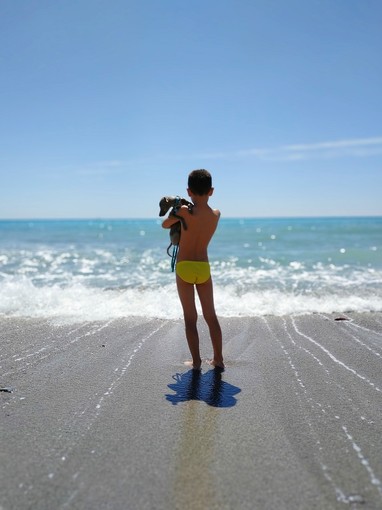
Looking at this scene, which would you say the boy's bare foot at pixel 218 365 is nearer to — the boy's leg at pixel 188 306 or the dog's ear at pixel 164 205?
the boy's leg at pixel 188 306

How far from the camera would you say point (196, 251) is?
4.22 m

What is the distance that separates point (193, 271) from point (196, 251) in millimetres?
200

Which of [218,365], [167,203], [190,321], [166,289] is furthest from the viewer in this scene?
[166,289]

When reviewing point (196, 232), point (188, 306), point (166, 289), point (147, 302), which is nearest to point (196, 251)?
point (196, 232)

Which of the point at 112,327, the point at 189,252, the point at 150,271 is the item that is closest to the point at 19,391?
the point at 189,252

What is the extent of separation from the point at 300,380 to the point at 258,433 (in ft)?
4.03

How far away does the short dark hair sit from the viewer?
4.07 metres

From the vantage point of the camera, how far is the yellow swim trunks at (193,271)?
13.7ft

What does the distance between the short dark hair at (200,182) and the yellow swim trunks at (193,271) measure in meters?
0.68

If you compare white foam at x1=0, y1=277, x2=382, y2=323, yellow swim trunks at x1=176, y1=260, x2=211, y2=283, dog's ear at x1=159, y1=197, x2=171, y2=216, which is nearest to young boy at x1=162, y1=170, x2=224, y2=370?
yellow swim trunks at x1=176, y1=260, x2=211, y2=283

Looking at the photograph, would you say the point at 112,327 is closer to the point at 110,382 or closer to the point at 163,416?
the point at 110,382

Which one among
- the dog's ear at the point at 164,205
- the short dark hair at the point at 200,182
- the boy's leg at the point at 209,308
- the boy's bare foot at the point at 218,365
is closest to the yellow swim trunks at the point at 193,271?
the boy's leg at the point at 209,308

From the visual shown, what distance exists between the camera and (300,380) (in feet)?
13.4

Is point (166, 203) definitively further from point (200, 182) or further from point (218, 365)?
point (218, 365)
